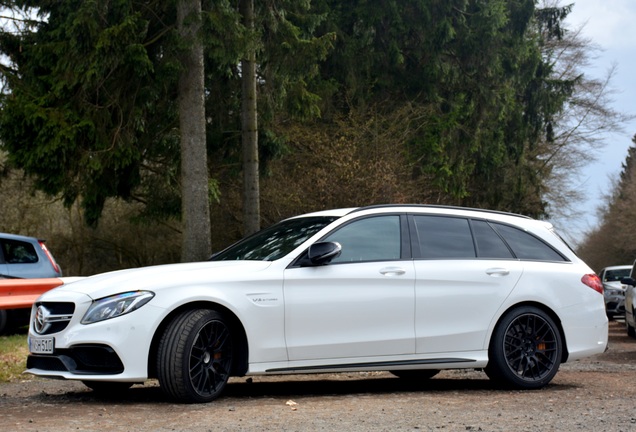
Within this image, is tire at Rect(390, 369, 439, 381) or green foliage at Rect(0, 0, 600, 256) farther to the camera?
green foliage at Rect(0, 0, 600, 256)

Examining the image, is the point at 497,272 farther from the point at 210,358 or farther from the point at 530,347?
the point at 210,358

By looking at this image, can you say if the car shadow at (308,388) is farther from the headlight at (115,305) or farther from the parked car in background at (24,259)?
the parked car in background at (24,259)

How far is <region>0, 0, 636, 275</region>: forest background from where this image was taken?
20.3 meters

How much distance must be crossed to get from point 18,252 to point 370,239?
9751 millimetres

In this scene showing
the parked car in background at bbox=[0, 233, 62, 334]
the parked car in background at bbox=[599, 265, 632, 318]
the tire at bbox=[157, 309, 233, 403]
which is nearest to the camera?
the tire at bbox=[157, 309, 233, 403]

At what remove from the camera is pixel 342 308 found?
9.21 m

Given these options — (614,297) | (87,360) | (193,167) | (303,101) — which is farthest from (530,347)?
(614,297)

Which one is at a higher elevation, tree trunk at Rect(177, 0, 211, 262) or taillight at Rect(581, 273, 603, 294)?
tree trunk at Rect(177, 0, 211, 262)

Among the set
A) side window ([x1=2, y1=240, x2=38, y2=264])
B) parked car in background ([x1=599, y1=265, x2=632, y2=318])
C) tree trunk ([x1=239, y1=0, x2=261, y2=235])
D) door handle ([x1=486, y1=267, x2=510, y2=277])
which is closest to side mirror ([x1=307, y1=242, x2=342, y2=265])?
door handle ([x1=486, y1=267, x2=510, y2=277])

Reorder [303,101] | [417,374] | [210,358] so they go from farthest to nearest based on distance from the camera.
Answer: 1. [303,101]
2. [417,374]
3. [210,358]

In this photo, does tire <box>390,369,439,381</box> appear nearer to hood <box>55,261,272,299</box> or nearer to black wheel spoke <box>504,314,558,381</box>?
black wheel spoke <box>504,314,558,381</box>

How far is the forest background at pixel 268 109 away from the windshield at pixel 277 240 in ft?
31.1

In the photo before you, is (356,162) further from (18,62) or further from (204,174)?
(18,62)

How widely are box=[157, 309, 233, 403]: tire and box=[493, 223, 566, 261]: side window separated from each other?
127 inches
